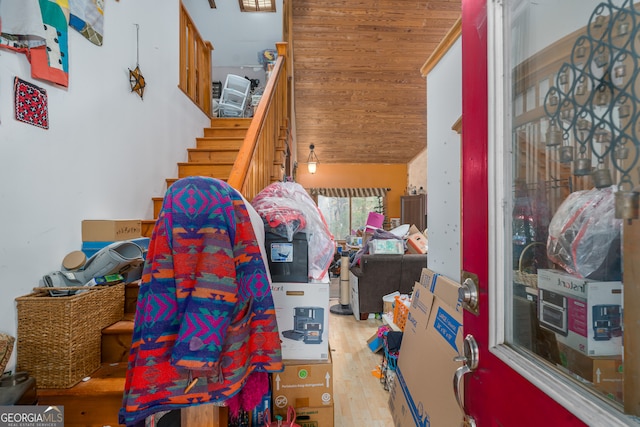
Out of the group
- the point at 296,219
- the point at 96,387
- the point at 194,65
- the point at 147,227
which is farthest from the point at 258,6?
the point at 96,387

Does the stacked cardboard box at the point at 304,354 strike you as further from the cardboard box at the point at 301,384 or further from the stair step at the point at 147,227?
the stair step at the point at 147,227

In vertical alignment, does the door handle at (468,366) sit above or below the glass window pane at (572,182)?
below

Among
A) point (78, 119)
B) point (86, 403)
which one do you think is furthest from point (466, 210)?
point (78, 119)

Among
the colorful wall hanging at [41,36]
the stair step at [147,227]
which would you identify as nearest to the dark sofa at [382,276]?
the stair step at [147,227]

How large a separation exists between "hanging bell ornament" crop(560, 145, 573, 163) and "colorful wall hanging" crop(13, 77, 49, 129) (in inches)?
88.3

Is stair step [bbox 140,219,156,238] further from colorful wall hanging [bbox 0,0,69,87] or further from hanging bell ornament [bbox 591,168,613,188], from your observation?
hanging bell ornament [bbox 591,168,613,188]

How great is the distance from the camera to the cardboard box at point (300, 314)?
1733mm

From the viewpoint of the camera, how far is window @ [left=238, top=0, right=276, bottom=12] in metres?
6.03

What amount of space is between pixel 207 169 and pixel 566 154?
3.20 meters

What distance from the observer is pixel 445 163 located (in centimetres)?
210

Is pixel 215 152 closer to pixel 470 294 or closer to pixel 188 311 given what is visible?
pixel 188 311

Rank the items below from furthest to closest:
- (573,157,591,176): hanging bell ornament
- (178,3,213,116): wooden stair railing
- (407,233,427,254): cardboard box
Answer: (407,233,427,254): cardboard box, (178,3,213,116): wooden stair railing, (573,157,591,176): hanging bell ornament

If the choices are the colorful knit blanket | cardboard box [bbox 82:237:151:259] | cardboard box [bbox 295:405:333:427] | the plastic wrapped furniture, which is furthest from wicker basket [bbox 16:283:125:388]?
the plastic wrapped furniture

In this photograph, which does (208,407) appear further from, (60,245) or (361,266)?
(361,266)
